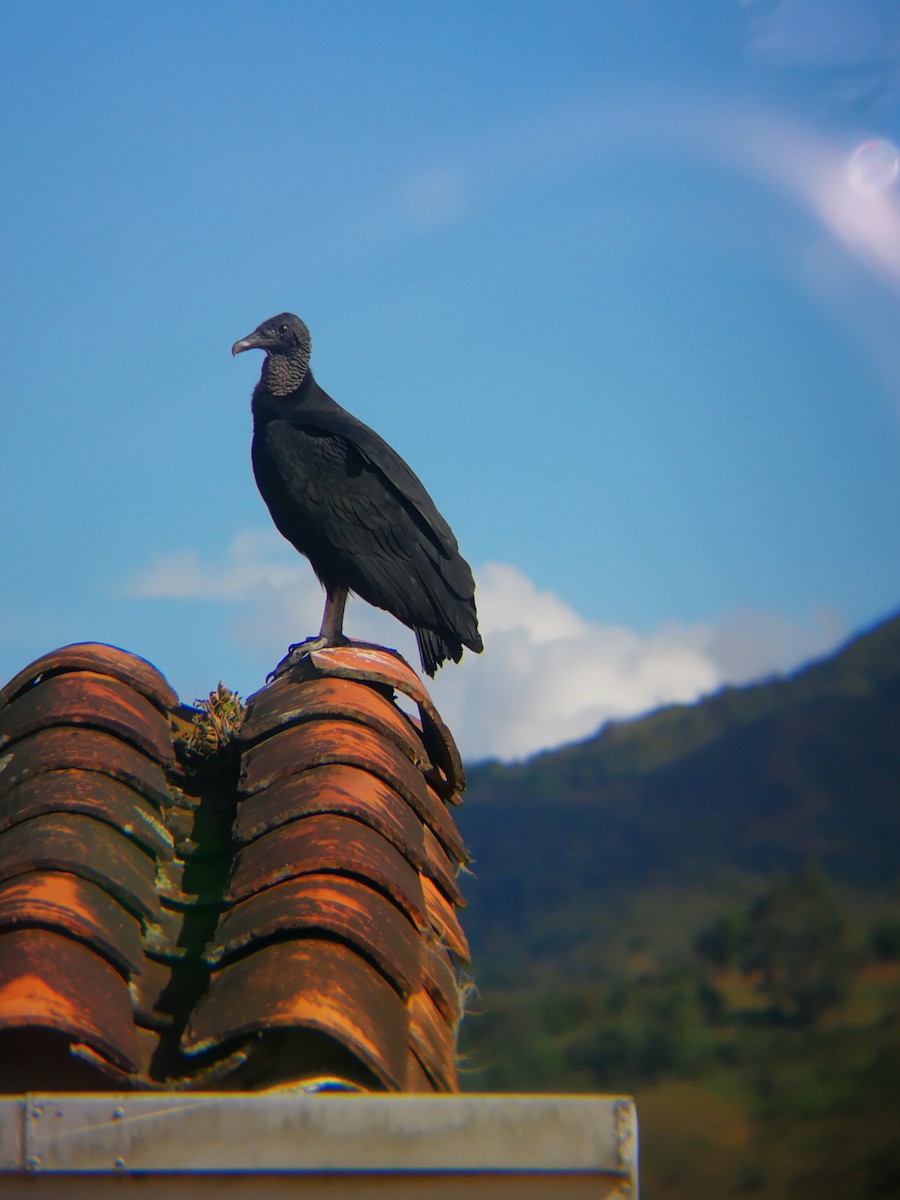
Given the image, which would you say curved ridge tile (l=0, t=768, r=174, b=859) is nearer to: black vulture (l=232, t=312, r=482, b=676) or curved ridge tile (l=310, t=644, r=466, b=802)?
curved ridge tile (l=310, t=644, r=466, b=802)

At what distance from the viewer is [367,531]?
3.65 m

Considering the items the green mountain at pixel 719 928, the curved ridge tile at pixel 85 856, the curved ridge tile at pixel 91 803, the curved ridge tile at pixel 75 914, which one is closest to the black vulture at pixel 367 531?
the curved ridge tile at pixel 91 803

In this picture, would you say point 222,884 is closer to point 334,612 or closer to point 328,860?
point 328,860

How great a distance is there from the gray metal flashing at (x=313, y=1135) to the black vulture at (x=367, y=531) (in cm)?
214

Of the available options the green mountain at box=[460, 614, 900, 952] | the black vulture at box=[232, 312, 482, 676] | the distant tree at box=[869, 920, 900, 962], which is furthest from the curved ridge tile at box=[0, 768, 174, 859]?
the green mountain at box=[460, 614, 900, 952]

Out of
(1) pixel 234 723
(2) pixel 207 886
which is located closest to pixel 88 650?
(1) pixel 234 723

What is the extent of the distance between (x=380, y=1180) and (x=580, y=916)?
23977mm

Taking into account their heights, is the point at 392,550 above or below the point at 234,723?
above

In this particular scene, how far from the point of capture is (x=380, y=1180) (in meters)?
1.40

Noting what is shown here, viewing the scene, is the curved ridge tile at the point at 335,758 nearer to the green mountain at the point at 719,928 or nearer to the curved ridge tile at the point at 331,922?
the curved ridge tile at the point at 331,922

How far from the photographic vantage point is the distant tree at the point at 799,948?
19.8 metres

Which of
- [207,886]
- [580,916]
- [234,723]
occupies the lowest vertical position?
[207,886]

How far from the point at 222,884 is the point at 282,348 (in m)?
2.54

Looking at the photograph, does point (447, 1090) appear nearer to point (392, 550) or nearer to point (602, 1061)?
point (392, 550)
